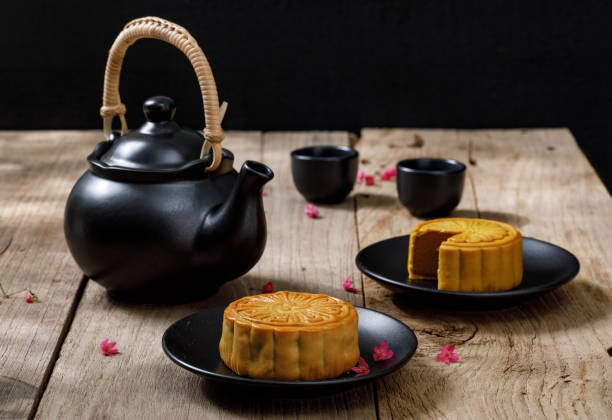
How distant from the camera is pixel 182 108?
3070 millimetres

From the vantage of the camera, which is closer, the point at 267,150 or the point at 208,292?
the point at 208,292

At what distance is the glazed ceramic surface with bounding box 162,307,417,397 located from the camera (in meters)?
0.90

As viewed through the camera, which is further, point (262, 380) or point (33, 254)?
point (33, 254)

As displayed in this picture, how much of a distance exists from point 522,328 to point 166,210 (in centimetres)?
55

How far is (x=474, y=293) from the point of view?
118cm

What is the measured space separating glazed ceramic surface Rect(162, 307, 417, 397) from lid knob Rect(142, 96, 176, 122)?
318 millimetres

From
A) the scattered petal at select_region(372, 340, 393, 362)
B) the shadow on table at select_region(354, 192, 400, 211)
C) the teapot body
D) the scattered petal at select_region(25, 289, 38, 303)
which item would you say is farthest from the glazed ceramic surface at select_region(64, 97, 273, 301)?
the shadow on table at select_region(354, 192, 400, 211)

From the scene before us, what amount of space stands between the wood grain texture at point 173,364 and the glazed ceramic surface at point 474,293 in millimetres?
61

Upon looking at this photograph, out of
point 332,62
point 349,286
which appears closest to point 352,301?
point 349,286

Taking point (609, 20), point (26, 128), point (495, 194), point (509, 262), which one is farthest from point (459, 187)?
point (26, 128)

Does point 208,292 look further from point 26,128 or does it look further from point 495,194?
Answer: point 26,128

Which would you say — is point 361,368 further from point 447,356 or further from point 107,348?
point 107,348

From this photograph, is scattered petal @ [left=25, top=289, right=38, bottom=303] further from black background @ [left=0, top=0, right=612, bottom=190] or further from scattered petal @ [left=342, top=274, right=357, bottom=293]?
black background @ [left=0, top=0, right=612, bottom=190]

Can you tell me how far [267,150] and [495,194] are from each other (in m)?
0.69
